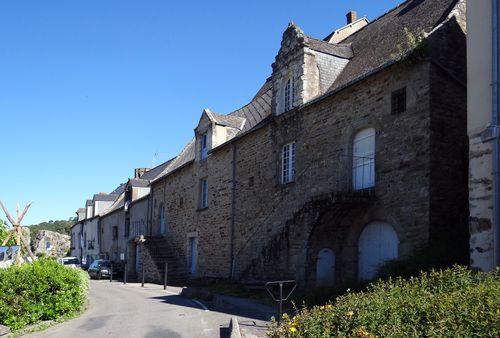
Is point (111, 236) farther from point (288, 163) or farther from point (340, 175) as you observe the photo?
point (340, 175)

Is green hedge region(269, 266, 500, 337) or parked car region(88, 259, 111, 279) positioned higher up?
green hedge region(269, 266, 500, 337)

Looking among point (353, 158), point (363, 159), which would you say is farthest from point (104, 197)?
point (363, 159)

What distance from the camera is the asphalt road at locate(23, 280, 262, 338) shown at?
1055cm

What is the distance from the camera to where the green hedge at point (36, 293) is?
11.7 metres

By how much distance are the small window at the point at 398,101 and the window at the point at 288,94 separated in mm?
5109

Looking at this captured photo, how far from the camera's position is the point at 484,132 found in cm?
920

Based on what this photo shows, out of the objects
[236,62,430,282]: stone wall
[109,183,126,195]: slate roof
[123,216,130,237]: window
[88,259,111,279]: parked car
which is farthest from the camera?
[109,183,126,195]: slate roof

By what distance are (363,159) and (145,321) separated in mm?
7096

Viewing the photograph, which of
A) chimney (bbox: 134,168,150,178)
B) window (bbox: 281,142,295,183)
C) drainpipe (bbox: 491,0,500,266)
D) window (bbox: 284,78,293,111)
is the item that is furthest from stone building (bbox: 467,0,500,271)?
chimney (bbox: 134,168,150,178)

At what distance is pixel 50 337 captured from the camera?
34.3 ft

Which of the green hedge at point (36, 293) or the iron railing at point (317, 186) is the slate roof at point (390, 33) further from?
the green hedge at point (36, 293)

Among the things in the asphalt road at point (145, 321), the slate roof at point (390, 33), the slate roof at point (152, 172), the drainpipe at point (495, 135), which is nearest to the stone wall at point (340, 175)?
the slate roof at point (390, 33)

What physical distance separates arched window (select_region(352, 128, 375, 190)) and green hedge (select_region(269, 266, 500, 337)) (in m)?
8.09

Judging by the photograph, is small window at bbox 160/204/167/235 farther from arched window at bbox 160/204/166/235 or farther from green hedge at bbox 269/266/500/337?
green hedge at bbox 269/266/500/337
